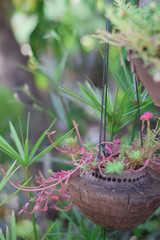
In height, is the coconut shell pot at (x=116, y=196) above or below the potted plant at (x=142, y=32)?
below

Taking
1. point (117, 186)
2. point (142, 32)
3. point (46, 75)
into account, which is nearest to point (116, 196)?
point (117, 186)

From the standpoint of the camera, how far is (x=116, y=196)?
440 mm

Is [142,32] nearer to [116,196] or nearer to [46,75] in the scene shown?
[116,196]

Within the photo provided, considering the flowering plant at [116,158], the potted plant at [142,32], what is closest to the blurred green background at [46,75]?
the flowering plant at [116,158]

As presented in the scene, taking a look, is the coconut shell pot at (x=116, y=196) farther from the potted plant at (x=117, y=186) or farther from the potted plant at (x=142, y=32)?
the potted plant at (x=142, y=32)

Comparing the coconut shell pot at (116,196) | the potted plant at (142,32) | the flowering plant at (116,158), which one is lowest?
the coconut shell pot at (116,196)

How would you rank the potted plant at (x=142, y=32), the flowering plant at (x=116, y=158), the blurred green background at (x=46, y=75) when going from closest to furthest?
the potted plant at (x=142, y=32)
the flowering plant at (x=116, y=158)
the blurred green background at (x=46, y=75)

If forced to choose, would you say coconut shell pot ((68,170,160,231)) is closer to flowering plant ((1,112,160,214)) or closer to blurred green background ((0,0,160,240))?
flowering plant ((1,112,160,214))

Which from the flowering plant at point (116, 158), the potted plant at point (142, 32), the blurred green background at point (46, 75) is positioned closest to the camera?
the potted plant at point (142, 32)

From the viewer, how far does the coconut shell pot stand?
0.44 m

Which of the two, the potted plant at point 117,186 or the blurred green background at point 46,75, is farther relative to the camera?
the blurred green background at point 46,75

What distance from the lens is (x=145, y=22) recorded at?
37 cm

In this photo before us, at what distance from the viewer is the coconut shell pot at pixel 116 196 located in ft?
1.46

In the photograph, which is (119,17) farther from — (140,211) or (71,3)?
(71,3)
